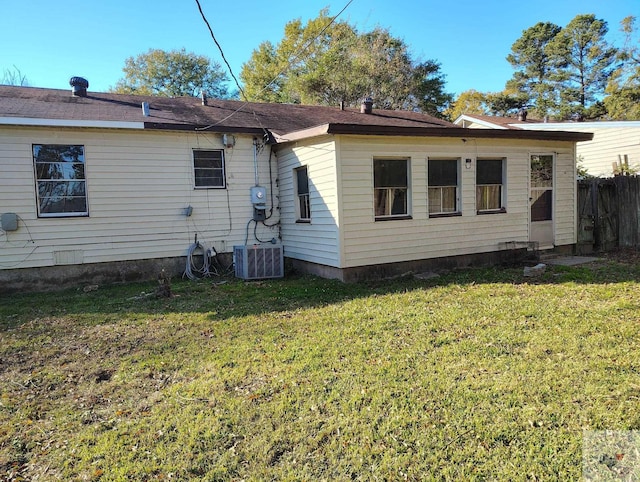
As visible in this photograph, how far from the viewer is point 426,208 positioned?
8648 mm

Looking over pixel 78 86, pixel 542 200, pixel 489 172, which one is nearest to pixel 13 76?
pixel 78 86

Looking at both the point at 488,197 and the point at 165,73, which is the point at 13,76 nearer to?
the point at 165,73

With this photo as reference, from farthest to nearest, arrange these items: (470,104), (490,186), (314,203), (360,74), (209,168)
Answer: (470,104), (360,74), (209,168), (490,186), (314,203)

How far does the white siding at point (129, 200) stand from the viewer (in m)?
8.22

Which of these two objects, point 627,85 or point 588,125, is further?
point 627,85

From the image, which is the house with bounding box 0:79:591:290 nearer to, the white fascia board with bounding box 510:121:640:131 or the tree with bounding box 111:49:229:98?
the white fascia board with bounding box 510:121:640:131

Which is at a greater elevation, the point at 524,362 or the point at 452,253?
the point at 452,253

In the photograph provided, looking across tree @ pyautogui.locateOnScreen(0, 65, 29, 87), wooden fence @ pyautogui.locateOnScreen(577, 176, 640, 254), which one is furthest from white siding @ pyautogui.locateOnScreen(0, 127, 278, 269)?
tree @ pyautogui.locateOnScreen(0, 65, 29, 87)

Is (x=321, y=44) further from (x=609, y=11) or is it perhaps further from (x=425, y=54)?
(x=609, y=11)

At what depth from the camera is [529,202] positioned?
9695mm

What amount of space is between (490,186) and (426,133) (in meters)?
2.23

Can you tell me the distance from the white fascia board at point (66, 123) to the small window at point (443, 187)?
6071mm

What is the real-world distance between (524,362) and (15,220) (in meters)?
8.92

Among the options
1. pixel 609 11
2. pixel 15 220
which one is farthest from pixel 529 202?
pixel 609 11
